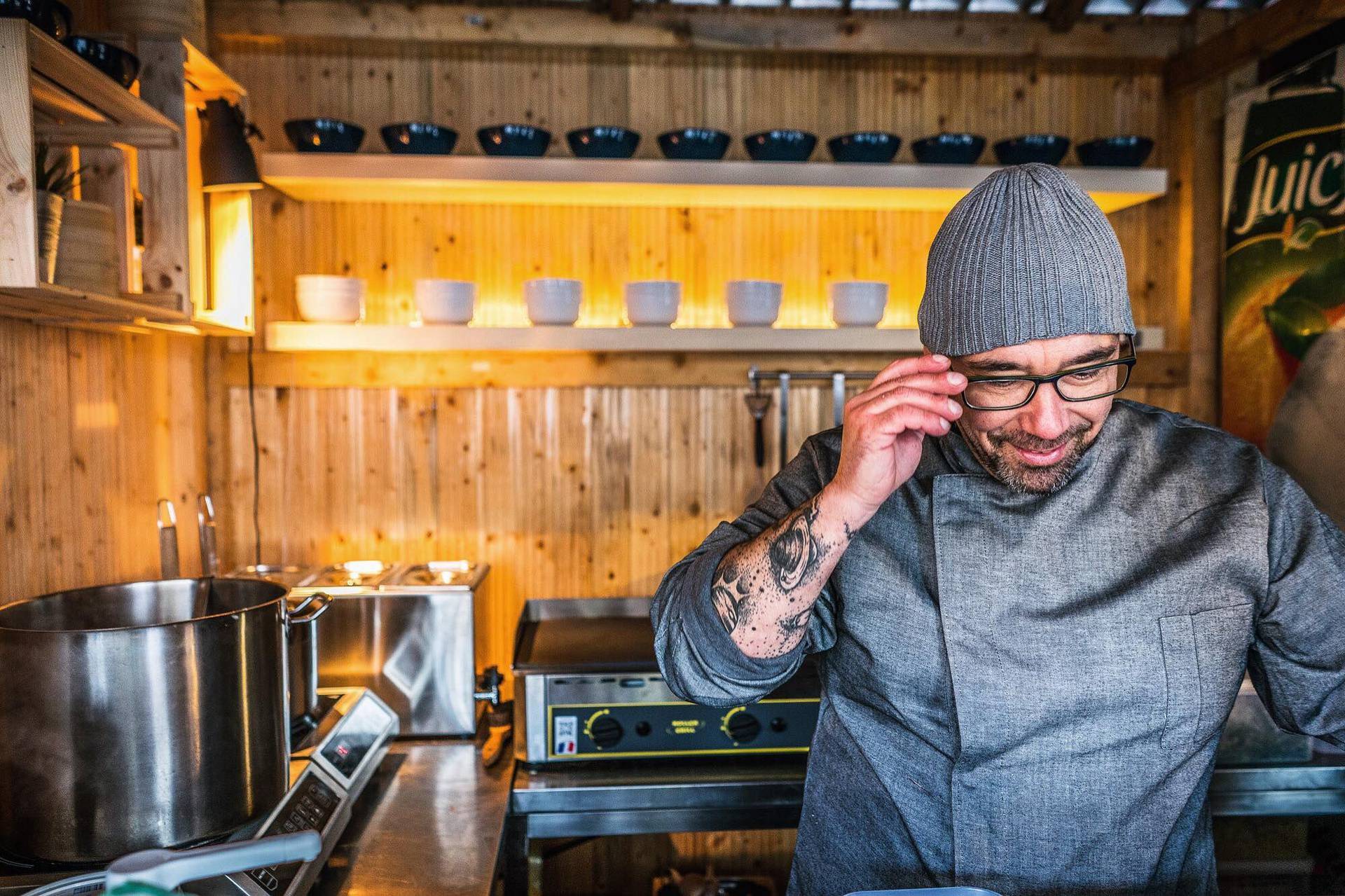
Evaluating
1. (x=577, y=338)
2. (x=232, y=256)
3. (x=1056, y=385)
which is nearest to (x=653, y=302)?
(x=577, y=338)

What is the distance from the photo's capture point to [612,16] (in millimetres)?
2371

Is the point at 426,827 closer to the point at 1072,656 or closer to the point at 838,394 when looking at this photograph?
the point at 1072,656

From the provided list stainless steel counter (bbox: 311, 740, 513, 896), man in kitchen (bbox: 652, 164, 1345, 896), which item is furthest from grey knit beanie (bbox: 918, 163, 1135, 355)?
stainless steel counter (bbox: 311, 740, 513, 896)

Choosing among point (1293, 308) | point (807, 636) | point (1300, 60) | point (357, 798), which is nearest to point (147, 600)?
point (357, 798)

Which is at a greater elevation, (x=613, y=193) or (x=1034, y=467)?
(x=613, y=193)

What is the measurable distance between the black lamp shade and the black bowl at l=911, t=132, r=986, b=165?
1.42 metres

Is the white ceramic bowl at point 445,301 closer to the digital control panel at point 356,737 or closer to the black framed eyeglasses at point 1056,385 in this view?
the digital control panel at point 356,737

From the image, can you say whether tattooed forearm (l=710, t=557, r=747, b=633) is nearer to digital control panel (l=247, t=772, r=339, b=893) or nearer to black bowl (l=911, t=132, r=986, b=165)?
digital control panel (l=247, t=772, r=339, b=893)

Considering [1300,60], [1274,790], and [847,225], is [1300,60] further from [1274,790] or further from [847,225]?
[1274,790]

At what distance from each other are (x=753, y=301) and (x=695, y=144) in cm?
37

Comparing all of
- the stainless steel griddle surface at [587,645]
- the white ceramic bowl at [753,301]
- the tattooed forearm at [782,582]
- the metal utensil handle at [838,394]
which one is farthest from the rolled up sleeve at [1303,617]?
the white ceramic bowl at [753,301]

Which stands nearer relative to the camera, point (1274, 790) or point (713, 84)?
point (1274, 790)

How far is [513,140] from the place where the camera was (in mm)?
2201

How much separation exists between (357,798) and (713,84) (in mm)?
1824
